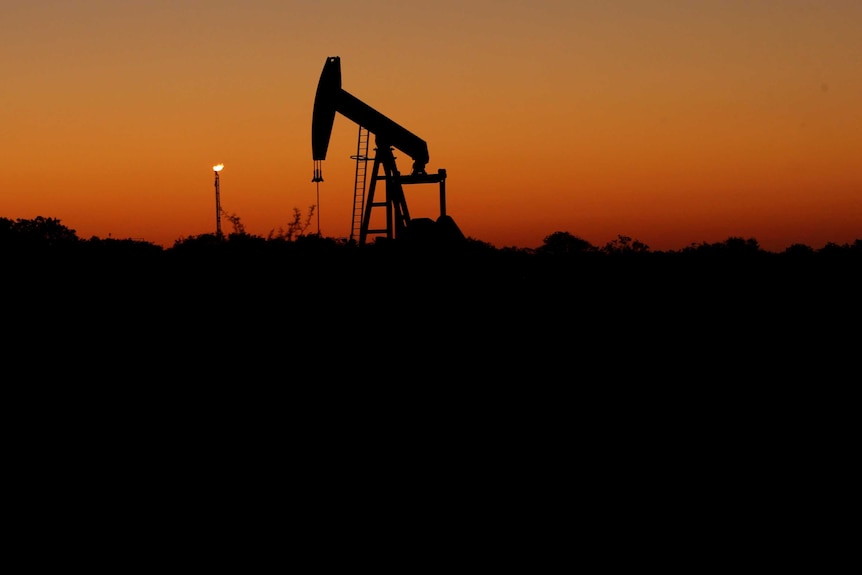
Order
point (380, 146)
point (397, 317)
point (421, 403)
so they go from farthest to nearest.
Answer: point (380, 146), point (397, 317), point (421, 403)

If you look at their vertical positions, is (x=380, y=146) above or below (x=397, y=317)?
above

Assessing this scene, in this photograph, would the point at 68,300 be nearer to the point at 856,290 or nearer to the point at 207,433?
the point at 207,433

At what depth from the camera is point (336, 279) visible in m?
14.4

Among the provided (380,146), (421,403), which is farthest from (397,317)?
(380,146)

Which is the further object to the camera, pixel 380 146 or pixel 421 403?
pixel 380 146

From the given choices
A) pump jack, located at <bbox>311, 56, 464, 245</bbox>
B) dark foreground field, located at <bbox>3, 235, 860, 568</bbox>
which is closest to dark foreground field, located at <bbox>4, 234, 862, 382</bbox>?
dark foreground field, located at <bbox>3, 235, 860, 568</bbox>

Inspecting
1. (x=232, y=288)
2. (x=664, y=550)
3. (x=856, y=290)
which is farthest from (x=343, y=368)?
(x=856, y=290)

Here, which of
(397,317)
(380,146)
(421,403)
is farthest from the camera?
(380,146)

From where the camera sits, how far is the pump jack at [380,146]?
21.0 metres

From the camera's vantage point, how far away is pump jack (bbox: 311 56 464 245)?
68.7 ft

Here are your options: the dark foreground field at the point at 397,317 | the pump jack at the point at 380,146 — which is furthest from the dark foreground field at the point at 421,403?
the pump jack at the point at 380,146

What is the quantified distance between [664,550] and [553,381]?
4.35 meters

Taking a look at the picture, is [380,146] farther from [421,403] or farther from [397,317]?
[421,403]

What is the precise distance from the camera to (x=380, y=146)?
22484mm
